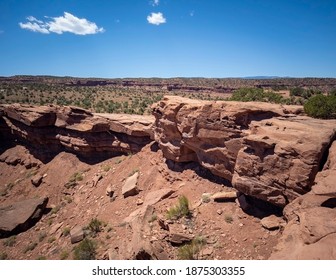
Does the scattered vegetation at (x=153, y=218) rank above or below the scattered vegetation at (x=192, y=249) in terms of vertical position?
below

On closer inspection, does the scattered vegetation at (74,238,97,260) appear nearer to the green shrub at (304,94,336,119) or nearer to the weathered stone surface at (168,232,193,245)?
the weathered stone surface at (168,232,193,245)

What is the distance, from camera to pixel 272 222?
910cm

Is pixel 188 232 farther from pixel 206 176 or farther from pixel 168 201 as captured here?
pixel 206 176

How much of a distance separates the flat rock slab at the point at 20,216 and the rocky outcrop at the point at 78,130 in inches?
222

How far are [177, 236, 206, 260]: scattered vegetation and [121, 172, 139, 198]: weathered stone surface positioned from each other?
652cm

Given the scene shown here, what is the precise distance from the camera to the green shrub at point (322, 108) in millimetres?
13766

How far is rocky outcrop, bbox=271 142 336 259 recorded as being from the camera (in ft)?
18.9

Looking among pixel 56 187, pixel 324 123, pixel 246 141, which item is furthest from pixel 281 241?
pixel 56 187

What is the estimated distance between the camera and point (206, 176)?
1345 cm

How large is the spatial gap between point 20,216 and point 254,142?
1478 cm

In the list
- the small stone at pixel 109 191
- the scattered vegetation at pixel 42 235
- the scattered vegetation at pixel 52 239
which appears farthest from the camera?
the small stone at pixel 109 191

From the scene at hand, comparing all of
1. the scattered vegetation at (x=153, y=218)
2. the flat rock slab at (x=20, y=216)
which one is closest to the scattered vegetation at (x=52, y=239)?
the flat rock slab at (x=20, y=216)

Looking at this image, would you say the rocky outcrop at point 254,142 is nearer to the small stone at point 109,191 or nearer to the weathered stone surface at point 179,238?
the weathered stone surface at point 179,238

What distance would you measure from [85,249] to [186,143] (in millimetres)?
7047
